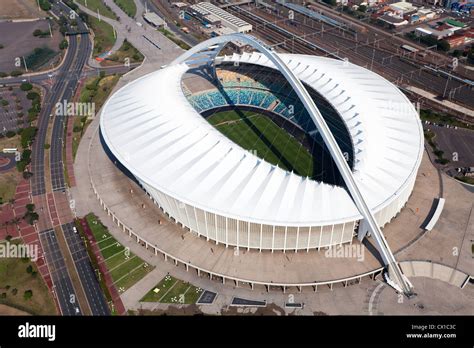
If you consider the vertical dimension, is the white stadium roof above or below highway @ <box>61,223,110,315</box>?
above

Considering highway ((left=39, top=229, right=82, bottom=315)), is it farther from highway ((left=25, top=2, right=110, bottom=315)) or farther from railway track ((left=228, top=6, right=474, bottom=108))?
railway track ((left=228, top=6, right=474, bottom=108))

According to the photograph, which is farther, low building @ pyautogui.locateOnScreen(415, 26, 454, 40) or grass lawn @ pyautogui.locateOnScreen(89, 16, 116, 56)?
low building @ pyautogui.locateOnScreen(415, 26, 454, 40)

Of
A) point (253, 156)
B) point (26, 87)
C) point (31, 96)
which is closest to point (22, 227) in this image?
point (253, 156)

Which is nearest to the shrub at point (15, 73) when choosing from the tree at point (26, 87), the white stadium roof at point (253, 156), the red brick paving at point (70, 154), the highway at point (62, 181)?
the highway at point (62, 181)

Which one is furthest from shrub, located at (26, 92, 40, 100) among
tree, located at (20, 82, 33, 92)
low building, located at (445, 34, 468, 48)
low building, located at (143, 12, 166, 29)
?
low building, located at (445, 34, 468, 48)

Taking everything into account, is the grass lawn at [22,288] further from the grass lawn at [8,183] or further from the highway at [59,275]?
the grass lawn at [8,183]

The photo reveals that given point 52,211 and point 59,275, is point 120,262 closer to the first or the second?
point 59,275
